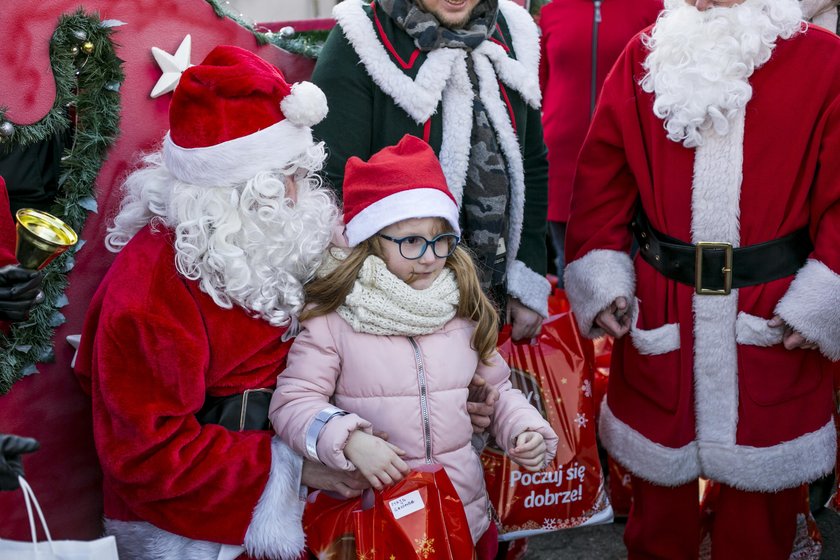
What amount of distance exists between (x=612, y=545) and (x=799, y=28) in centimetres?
222

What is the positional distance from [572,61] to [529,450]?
2874mm

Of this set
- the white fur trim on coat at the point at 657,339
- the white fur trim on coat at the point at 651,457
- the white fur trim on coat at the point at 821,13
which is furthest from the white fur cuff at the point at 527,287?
the white fur trim on coat at the point at 821,13

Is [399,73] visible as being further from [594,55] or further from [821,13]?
[821,13]

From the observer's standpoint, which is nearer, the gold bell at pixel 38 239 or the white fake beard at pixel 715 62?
the gold bell at pixel 38 239

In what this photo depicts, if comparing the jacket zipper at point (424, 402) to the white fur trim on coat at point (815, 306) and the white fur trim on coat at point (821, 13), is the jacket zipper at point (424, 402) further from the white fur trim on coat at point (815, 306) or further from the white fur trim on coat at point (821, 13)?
the white fur trim on coat at point (821, 13)

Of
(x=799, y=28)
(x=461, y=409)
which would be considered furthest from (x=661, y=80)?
(x=461, y=409)

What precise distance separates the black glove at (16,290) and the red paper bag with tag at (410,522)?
901mm

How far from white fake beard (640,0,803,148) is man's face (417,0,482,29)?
0.65m

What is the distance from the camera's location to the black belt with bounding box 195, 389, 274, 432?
2332mm

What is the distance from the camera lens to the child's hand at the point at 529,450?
2344mm

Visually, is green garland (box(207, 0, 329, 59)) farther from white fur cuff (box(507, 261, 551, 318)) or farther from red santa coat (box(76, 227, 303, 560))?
white fur cuff (box(507, 261, 551, 318))

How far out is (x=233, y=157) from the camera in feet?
7.44

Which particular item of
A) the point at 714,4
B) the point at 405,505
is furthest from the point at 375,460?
the point at 714,4

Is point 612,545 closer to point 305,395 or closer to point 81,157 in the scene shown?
point 305,395
